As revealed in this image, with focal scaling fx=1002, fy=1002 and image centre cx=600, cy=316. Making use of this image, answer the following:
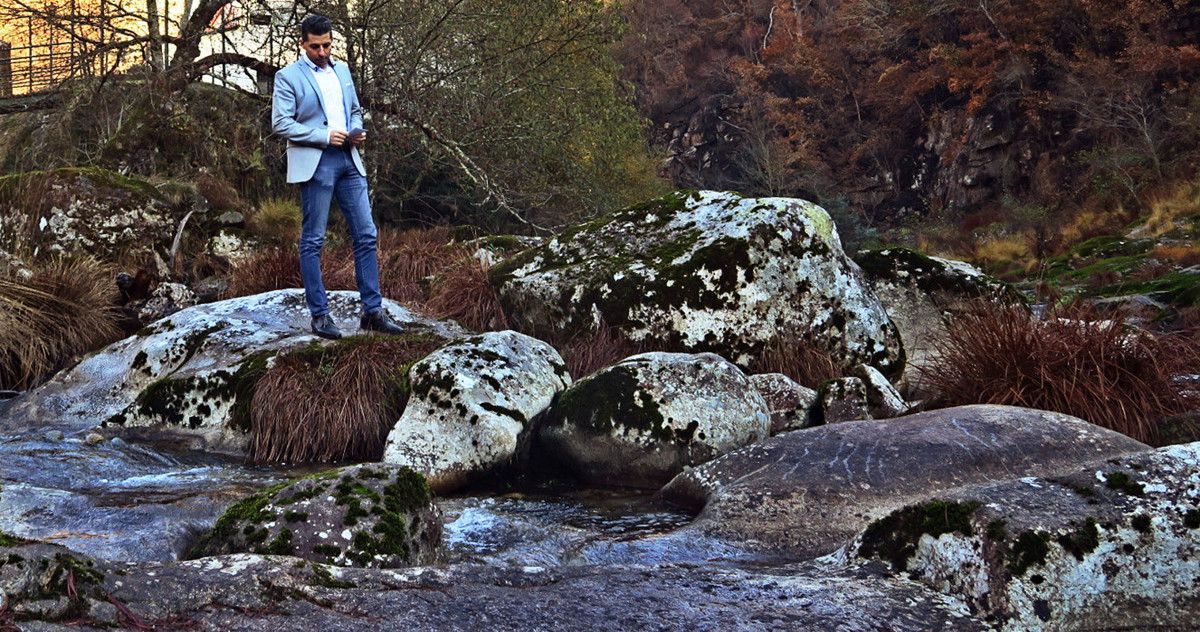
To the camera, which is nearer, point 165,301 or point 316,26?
point 316,26

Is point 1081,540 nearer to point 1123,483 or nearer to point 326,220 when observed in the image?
point 1123,483

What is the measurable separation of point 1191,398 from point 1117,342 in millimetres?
494

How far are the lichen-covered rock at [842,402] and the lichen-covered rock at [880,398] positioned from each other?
6 centimetres

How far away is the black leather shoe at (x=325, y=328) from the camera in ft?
22.4

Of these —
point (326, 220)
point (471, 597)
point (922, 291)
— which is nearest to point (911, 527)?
point (471, 597)

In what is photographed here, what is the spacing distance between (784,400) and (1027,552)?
3391 mm

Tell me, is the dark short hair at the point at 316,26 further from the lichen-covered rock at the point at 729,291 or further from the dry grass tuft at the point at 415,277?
the dry grass tuft at the point at 415,277

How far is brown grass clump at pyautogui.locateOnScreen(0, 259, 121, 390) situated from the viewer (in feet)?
26.2

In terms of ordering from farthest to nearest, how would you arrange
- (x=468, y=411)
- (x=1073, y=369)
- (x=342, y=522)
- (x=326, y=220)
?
(x=326, y=220) < (x=1073, y=369) < (x=468, y=411) < (x=342, y=522)

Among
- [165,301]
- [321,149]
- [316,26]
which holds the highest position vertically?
[316,26]

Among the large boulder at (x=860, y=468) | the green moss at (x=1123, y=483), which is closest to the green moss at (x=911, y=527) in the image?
the green moss at (x=1123, y=483)

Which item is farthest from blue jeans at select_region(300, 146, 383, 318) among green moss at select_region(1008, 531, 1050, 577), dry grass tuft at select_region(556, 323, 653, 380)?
green moss at select_region(1008, 531, 1050, 577)

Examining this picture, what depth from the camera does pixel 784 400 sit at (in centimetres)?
611

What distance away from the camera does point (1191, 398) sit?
18.9 ft
